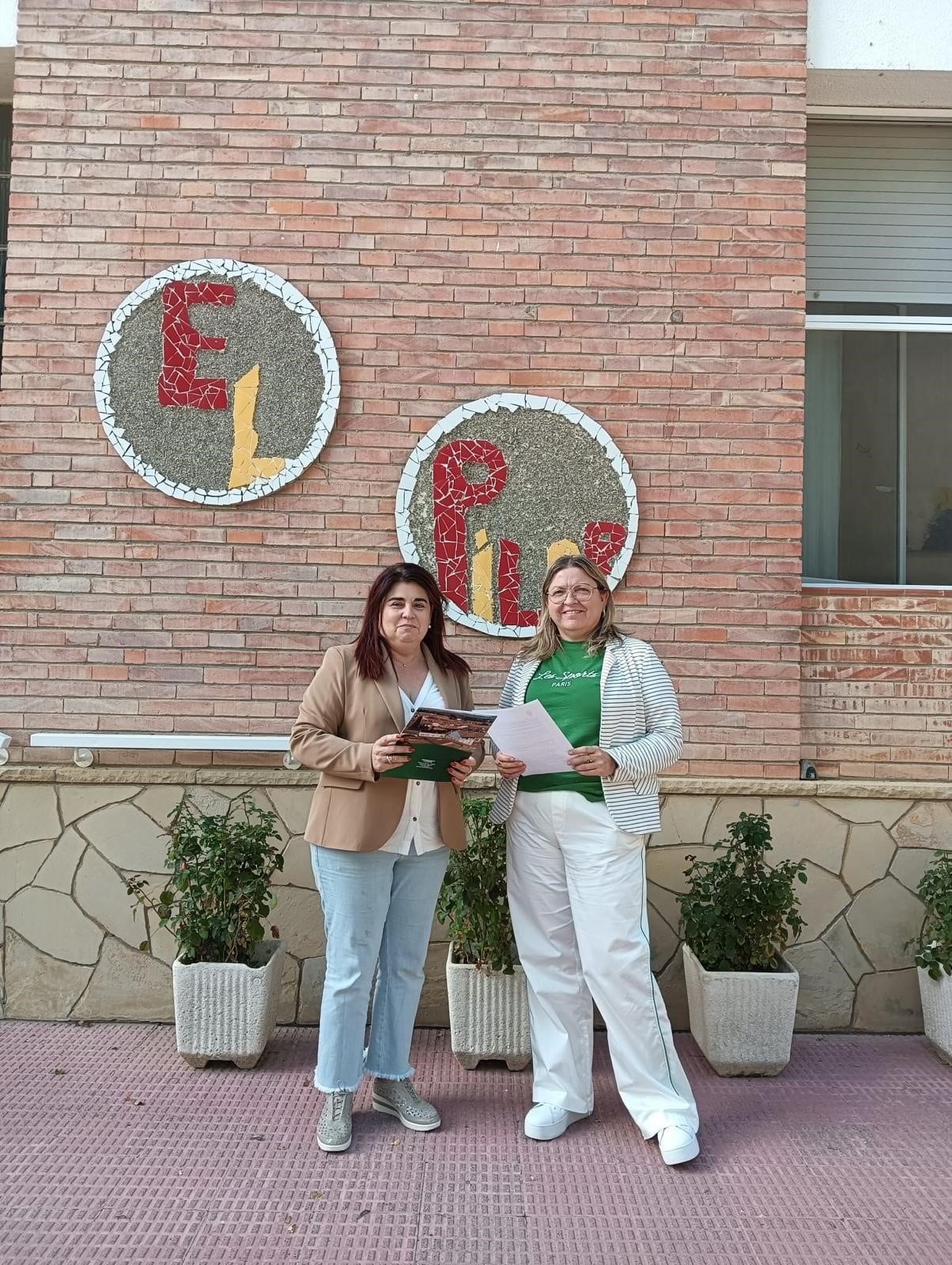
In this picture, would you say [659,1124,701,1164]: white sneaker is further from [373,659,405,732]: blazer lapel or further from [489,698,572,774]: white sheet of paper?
[373,659,405,732]: blazer lapel

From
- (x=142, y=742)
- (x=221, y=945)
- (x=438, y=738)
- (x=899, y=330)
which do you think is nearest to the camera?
(x=438, y=738)

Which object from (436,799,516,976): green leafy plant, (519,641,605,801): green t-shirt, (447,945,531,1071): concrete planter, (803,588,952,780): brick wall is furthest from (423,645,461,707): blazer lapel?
(803,588,952,780): brick wall

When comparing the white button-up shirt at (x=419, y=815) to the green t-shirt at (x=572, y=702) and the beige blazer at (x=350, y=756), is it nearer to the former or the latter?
the beige blazer at (x=350, y=756)

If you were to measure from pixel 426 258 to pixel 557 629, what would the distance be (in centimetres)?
214

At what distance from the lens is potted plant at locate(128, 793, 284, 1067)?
432 cm

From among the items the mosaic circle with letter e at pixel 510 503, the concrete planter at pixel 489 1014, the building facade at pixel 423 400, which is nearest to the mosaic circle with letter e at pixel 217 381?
the building facade at pixel 423 400

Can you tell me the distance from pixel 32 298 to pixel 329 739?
2.88 meters

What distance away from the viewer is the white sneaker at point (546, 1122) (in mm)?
3734

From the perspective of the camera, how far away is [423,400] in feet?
16.6

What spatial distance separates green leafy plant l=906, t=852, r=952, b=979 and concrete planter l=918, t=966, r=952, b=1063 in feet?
0.13

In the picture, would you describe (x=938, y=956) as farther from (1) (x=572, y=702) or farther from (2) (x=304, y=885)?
(2) (x=304, y=885)

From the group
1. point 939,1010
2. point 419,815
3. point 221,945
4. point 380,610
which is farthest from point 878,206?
point 221,945

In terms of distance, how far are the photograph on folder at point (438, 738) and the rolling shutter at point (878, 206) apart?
3.38 metres

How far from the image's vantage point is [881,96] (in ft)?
17.5
